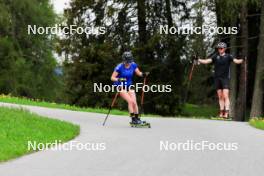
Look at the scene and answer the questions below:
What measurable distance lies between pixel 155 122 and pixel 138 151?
7.45 m

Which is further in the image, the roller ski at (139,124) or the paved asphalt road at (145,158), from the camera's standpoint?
the roller ski at (139,124)

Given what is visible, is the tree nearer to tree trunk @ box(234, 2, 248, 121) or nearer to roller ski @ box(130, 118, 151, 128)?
tree trunk @ box(234, 2, 248, 121)

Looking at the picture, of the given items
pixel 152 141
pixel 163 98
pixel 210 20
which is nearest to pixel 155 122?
pixel 152 141

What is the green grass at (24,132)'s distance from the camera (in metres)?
11.0

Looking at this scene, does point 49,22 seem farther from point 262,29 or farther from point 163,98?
point 262,29

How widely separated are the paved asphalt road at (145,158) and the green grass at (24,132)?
0.94 ft

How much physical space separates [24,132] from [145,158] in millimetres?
3727

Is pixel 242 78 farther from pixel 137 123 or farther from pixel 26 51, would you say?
pixel 26 51

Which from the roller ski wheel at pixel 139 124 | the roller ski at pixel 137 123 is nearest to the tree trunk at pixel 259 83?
the roller ski at pixel 137 123

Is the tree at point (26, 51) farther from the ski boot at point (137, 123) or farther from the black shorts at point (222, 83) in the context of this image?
the ski boot at point (137, 123)

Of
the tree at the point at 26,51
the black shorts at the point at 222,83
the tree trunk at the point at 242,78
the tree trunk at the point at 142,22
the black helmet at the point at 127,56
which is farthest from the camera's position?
the tree at the point at 26,51

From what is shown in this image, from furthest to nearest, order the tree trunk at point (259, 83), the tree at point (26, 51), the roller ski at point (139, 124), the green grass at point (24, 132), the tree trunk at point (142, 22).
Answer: the tree at point (26, 51) → the tree trunk at point (142, 22) → the tree trunk at point (259, 83) → the roller ski at point (139, 124) → the green grass at point (24, 132)

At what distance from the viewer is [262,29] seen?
2961cm

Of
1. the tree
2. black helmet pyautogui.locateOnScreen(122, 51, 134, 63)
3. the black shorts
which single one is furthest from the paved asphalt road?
the tree
